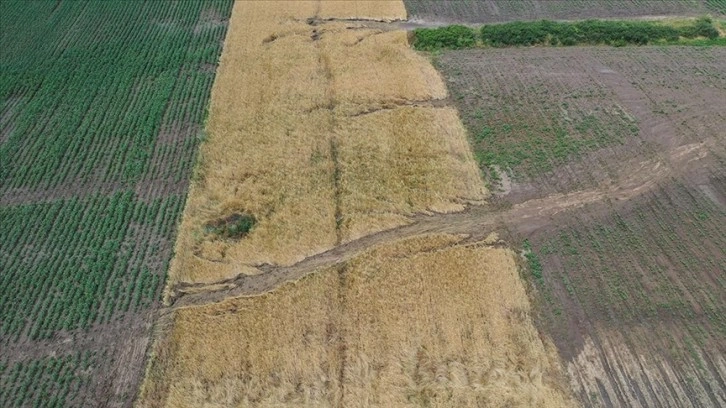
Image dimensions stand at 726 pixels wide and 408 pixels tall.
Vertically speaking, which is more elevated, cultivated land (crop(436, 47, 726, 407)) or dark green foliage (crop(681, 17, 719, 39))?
dark green foliage (crop(681, 17, 719, 39))

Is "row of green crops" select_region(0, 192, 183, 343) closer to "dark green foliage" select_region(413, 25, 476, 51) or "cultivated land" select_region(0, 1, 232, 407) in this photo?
"cultivated land" select_region(0, 1, 232, 407)

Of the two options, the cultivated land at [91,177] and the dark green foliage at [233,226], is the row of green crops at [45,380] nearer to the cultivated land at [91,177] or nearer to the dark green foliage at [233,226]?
the cultivated land at [91,177]

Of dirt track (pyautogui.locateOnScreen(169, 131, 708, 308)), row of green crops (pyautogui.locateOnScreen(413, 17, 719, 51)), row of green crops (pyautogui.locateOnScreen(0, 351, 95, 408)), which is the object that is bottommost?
row of green crops (pyautogui.locateOnScreen(0, 351, 95, 408))

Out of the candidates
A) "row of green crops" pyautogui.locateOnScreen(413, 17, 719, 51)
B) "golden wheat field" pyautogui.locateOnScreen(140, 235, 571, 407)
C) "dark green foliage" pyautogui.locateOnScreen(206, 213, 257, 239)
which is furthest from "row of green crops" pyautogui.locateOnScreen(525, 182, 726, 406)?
"row of green crops" pyautogui.locateOnScreen(413, 17, 719, 51)

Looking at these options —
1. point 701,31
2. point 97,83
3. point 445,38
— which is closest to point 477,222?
point 445,38

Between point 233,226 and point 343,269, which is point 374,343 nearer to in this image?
point 343,269

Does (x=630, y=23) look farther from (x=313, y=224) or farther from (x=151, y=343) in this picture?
(x=151, y=343)

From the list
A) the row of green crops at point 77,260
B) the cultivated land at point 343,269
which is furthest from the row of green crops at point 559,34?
the row of green crops at point 77,260
